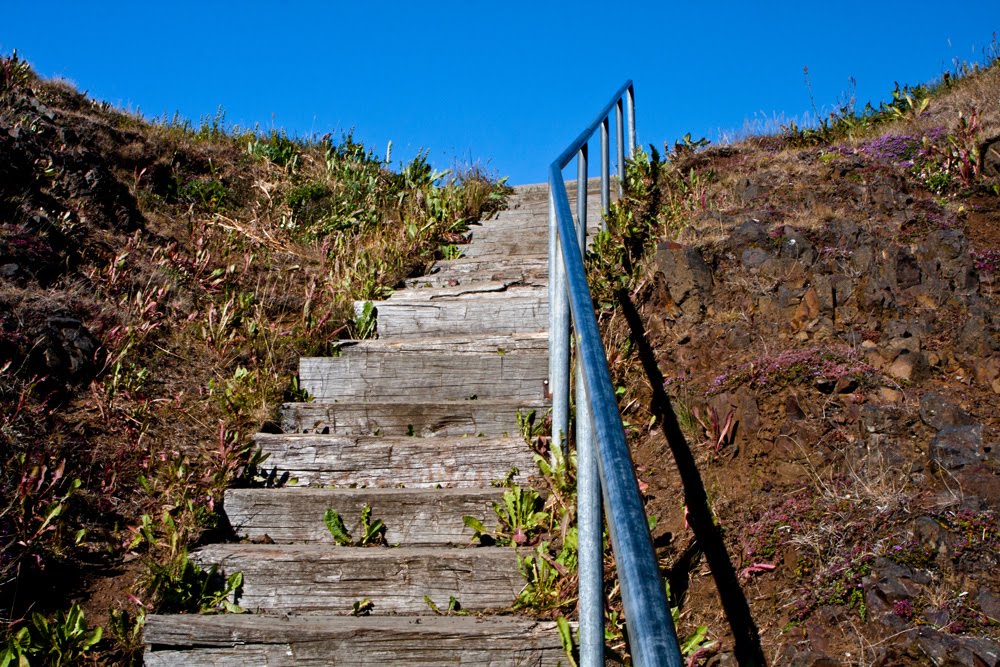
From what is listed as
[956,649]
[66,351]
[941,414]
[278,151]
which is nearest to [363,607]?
[956,649]

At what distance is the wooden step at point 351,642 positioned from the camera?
9.67 ft

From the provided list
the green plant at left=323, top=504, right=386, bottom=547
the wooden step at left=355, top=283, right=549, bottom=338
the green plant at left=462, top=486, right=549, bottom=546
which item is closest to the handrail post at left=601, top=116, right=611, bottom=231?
the wooden step at left=355, top=283, right=549, bottom=338

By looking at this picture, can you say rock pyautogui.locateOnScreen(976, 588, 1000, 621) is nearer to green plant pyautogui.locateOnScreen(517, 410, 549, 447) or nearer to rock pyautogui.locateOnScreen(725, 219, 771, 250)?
green plant pyautogui.locateOnScreen(517, 410, 549, 447)

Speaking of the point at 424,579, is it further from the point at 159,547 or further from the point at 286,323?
the point at 286,323

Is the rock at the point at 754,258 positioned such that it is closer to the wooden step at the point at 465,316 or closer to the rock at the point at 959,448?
the wooden step at the point at 465,316

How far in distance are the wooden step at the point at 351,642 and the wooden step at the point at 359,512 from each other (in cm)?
52

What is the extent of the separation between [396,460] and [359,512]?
15.4 inches

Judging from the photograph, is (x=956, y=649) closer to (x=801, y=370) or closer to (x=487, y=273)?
(x=801, y=370)

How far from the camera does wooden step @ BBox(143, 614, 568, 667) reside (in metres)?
2.95

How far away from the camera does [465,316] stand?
5191mm

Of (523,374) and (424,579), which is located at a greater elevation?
(523,374)

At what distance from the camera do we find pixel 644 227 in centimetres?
557

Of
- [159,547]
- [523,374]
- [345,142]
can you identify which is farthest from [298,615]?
[345,142]

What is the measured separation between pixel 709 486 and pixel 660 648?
268 cm
